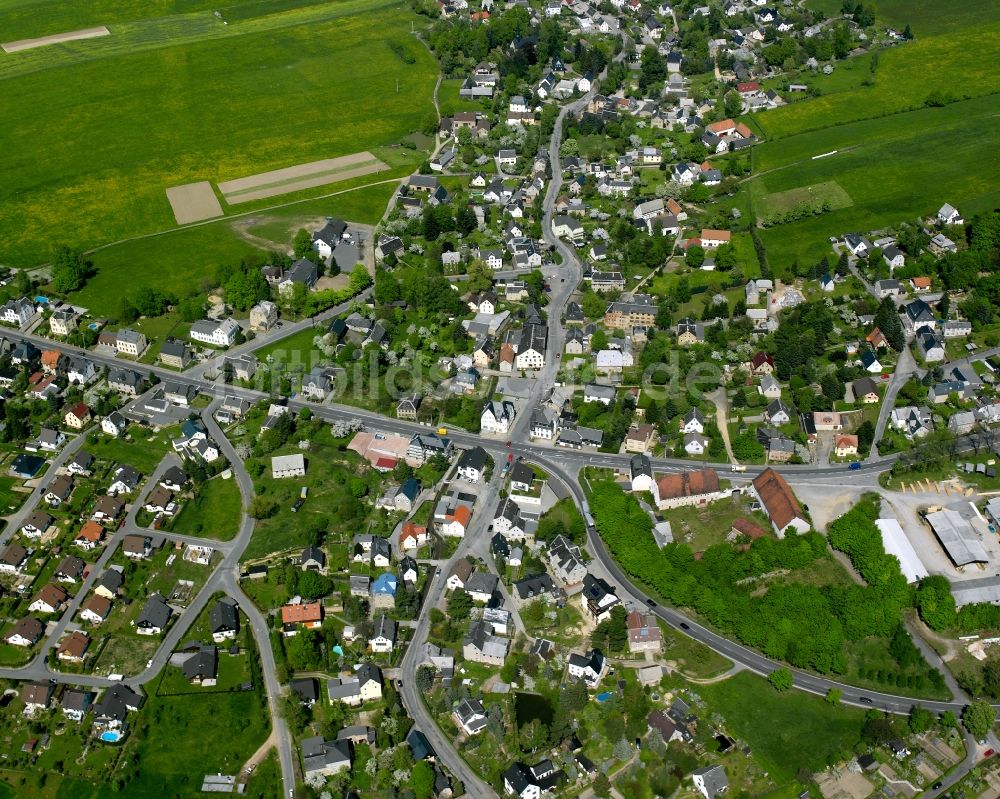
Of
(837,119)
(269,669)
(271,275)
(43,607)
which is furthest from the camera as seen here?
(837,119)

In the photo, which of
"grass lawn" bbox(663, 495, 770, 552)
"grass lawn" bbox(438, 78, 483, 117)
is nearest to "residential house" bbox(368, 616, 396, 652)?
"grass lawn" bbox(663, 495, 770, 552)

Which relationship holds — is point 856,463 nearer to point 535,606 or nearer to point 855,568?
point 855,568

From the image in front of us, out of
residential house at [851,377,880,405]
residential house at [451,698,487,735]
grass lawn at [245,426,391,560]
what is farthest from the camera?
residential house at [851,377,880,405]

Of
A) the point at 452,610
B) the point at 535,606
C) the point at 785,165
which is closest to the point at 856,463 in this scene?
the point at 535,606

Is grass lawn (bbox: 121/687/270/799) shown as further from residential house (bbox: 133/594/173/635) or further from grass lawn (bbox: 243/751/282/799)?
residential house (bbox: 133/594/173/635)

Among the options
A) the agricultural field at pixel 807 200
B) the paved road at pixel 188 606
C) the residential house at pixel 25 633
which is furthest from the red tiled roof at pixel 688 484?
the agricultural field at pixel 807 200

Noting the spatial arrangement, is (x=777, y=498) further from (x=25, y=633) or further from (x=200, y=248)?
(x=200, y=248)
